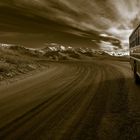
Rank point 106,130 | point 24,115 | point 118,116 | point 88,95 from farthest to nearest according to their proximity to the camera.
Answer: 1. point 88,95
2. point 24,115
3. point 118,116
4. point 106,130

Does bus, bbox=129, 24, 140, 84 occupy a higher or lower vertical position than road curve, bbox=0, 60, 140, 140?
higher

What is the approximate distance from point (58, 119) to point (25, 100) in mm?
3030

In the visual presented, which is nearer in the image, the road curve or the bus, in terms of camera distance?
the road curve

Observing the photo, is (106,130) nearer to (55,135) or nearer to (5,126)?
(55,135)

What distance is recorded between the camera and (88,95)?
9406 millimetres

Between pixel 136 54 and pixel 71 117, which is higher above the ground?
pixel 136 54

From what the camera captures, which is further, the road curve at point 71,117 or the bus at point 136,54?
the bus at point 136,54

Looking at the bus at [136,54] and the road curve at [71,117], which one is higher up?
the bus at [136,54]

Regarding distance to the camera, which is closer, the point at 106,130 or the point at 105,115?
the point at 106,130

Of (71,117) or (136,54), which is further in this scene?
(136,54)

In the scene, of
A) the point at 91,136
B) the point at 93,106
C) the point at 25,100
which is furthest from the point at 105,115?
the point at 25,100

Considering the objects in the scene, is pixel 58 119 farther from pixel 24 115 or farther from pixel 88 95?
pixel 88 95

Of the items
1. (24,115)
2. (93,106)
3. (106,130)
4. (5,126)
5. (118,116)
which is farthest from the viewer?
(93,106)

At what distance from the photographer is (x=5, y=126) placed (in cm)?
575
